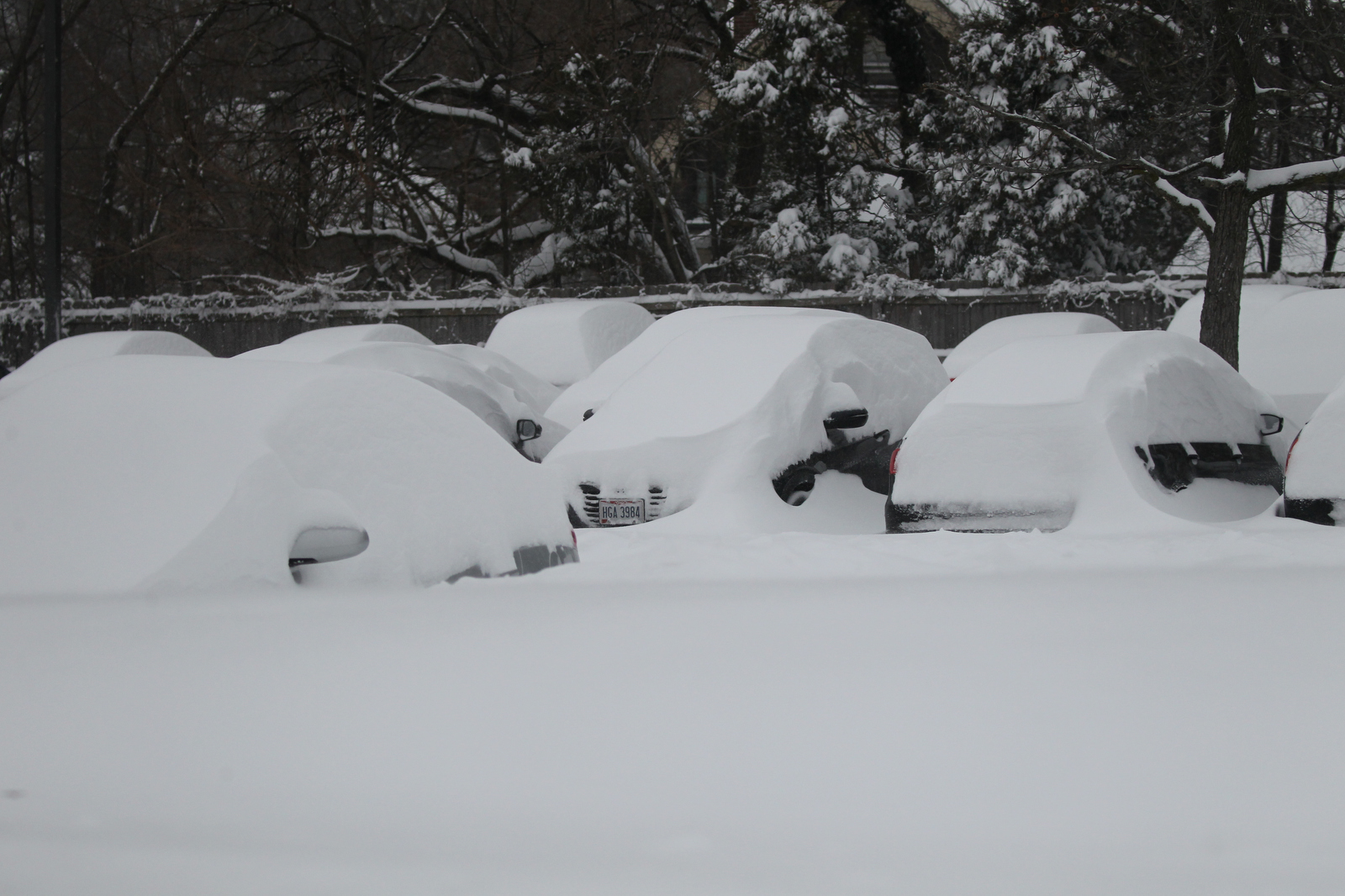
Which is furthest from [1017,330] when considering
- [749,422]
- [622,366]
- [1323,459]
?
[1323,459]

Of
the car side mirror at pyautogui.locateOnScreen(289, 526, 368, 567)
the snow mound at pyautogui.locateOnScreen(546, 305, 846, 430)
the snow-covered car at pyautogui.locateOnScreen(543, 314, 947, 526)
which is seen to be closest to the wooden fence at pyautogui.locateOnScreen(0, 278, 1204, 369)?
the snow mound at pyautogui.locateOnScreen(546, 305, 846, 430)

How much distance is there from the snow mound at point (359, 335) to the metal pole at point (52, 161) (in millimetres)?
4034

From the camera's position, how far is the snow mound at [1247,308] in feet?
39.7

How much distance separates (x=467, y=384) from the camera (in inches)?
405

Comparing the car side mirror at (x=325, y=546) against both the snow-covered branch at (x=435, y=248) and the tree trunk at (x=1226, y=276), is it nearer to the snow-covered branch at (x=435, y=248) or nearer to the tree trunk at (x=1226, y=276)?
the tree trunk at (x=1226, y=276)

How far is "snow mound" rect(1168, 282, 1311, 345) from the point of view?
1211cm

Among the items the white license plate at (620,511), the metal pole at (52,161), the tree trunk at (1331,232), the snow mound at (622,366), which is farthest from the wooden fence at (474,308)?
the white license plate at (620,511)

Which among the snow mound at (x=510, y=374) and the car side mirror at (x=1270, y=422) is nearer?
the car side mirror at (x=1270, y=422)

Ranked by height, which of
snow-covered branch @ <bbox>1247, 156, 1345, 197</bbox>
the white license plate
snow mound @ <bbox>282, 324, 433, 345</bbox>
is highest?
snow-covered branch @ <bbox>1247, 156, 1345, 197</bbox>

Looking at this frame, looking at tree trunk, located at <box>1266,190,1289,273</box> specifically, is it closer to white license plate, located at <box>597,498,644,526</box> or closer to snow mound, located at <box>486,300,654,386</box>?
snow mound, located at <box>486,300,654,386</box>

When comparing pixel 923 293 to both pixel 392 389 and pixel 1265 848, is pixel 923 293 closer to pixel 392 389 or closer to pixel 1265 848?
pixel 392 389

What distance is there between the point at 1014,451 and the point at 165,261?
25450 mm

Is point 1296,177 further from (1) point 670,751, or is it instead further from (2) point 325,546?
(1) point 670,751

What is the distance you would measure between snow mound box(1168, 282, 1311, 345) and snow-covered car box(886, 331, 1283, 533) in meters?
5.30
